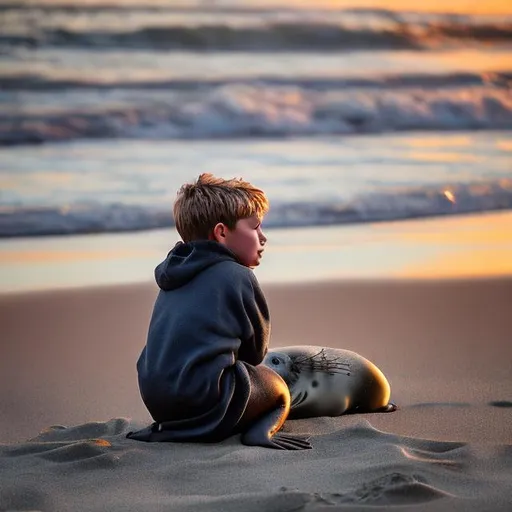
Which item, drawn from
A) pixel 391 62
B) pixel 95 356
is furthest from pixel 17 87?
pixel 95 356

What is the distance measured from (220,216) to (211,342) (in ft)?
1.72

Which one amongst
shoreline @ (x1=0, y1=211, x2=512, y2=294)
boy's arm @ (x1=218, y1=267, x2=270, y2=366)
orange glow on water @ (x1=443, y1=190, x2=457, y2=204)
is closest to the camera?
boy's arm @ (x1=218, y1=267, x2=270, y2=366)

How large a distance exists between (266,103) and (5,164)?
262cm

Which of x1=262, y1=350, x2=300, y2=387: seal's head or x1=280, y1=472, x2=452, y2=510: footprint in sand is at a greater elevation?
x1=262, y1=350, x2=300, y2=387: seal's head

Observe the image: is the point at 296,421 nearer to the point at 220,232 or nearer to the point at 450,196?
the point at 220,232

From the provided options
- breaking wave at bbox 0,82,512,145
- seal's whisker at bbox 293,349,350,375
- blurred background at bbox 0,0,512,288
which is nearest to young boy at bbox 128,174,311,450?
→ seal's whisker at bbox 293,349,350,375

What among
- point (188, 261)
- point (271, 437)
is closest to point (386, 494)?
point (271, 437)

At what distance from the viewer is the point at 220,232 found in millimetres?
4523

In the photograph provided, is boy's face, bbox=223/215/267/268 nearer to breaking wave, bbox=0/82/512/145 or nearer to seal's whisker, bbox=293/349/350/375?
seal's whisker, bbox=293/349/350/375

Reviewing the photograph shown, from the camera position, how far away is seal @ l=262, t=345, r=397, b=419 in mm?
4859

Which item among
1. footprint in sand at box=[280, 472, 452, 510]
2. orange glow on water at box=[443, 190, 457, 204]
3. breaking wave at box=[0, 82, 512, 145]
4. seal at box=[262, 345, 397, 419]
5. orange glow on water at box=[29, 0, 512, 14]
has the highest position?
orange glow on water at box=[29, 0, 512, 14]

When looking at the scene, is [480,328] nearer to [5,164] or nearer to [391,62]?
[5,164]

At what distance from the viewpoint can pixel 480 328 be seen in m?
6.45

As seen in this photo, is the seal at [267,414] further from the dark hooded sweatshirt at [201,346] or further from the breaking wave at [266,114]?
the breaking wave at [266,114]
